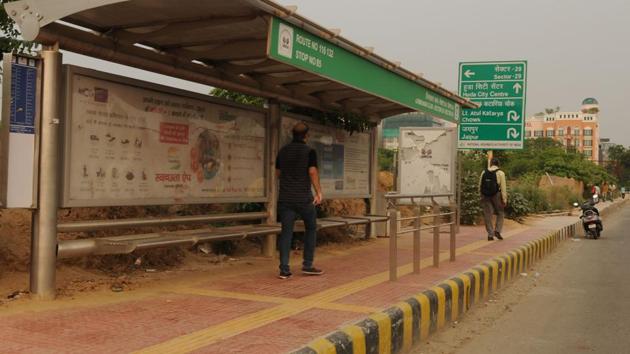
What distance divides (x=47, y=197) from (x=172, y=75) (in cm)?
208

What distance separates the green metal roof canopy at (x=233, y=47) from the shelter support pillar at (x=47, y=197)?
366 millimetres

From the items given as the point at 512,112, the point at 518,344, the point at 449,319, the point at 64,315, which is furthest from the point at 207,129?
the point at 512,112

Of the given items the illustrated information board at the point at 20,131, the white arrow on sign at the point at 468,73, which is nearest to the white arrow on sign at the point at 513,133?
the white arrow on sign at the point at 468,73

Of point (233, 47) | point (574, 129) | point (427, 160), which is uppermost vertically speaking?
point (574, 129)

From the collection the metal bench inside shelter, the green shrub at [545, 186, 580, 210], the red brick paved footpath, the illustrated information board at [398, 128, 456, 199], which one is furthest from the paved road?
the green shrub at [545, 186, 580, 210]

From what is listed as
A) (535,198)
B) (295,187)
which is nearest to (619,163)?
(535,198)

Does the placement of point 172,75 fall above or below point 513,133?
below

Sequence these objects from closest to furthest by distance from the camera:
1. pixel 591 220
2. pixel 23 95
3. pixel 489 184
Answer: pixel 23 95 → pixel 489 184 → pixel 591 220

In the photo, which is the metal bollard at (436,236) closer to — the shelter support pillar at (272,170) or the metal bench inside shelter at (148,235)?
the metal bench inside shelter at (148,235)

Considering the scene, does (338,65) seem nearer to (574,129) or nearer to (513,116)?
Answer: (513,116)

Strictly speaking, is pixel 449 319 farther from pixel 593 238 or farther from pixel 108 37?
pixel 593 238

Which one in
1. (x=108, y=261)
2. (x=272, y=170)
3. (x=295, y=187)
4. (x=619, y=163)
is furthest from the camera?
(x=619, y=163)

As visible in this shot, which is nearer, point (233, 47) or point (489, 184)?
point (233, 47)

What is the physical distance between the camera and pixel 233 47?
6574 millimetres
